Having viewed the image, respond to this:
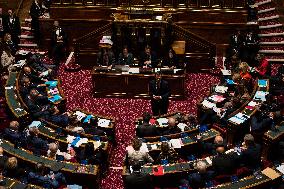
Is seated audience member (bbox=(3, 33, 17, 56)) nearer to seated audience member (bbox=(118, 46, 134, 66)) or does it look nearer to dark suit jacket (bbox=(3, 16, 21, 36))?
dark suit jacket (bbox=(3, 16, 21, 36))

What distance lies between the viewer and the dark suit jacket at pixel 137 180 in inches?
426

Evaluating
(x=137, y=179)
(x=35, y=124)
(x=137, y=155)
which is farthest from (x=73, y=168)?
(x=35, y=124)

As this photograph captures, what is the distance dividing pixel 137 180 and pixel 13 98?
5.54 meters

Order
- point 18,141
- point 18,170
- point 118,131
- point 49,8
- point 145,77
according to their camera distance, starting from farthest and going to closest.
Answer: point 49,8
point 145,77
point 118,131
point 18,141
point 18,170

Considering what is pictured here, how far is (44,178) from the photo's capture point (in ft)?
36.9

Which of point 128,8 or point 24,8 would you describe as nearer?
point 128,8

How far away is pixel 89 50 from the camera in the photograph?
18516mm

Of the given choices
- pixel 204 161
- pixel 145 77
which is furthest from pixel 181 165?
pixel 145 77

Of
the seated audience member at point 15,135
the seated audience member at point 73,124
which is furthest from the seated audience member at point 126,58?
the seated audience member at point 15,135

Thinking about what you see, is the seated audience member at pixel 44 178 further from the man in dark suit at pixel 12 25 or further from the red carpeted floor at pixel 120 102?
the man in dark suit at pixel 12 25

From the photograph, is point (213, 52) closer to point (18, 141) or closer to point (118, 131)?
point (118, 131)

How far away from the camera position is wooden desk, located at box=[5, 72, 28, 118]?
13980 millimetres

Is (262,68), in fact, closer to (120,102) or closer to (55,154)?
(120,102)

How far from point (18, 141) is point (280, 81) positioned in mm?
7700
